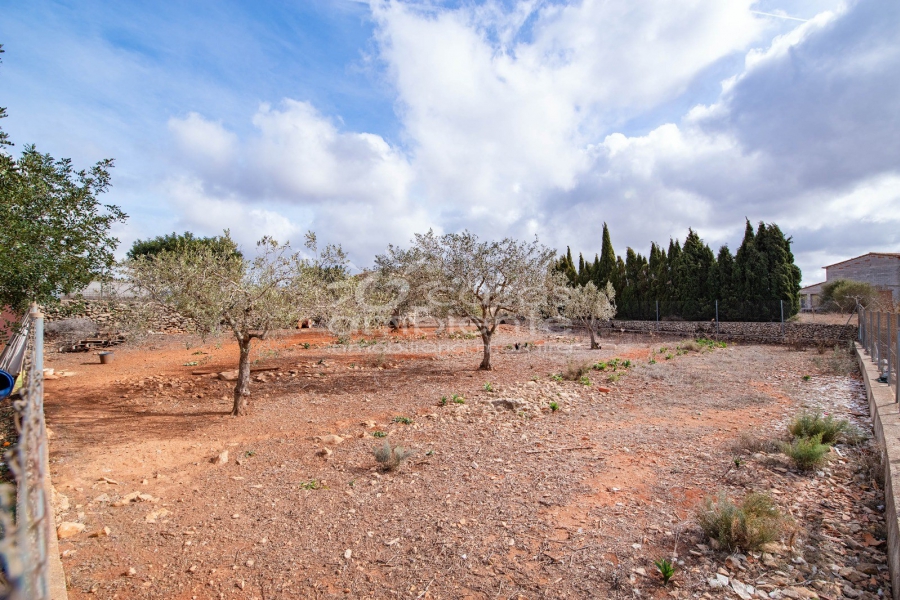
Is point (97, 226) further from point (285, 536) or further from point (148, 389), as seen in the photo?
point (285, 536)

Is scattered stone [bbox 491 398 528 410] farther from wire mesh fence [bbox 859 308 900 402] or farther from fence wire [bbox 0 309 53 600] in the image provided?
fence wire [bbox 0 309 53 600]

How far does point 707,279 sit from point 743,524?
27220 millimetres

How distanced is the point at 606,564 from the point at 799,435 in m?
4.62

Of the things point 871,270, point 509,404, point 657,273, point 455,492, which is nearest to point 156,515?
point 455,492

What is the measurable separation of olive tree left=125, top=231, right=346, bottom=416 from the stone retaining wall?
67.8 feet

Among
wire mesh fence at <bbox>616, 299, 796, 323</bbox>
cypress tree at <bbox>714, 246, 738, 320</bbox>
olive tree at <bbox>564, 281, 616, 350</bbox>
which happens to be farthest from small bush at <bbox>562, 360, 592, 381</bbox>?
cypress tree at <bbox>714, 246, 738, 320</bbox>

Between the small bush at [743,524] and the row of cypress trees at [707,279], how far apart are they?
1973 cm

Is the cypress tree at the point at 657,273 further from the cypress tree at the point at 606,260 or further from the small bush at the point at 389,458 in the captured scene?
the small bush at the point at 389,458

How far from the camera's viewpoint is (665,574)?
3283 mm

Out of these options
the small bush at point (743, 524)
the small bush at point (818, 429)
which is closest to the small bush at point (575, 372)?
the small bush at point (818, 429)

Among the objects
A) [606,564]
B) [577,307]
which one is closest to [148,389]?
[606,564]

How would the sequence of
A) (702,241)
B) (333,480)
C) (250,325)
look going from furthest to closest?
(702,241) → (250,325) → (333,480)

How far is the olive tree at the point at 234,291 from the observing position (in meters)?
7.66

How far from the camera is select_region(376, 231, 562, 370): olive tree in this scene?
1298 cm
